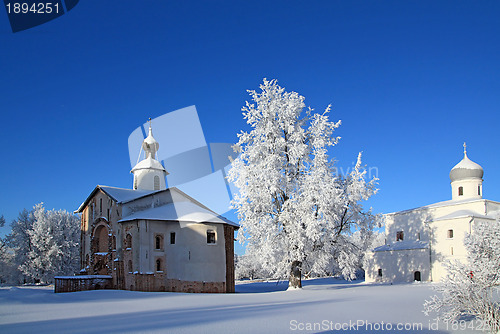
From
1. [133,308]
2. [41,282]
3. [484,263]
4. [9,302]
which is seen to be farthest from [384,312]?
[41,282]

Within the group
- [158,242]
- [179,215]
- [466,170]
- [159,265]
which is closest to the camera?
[159,265]

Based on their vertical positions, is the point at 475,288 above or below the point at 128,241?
below

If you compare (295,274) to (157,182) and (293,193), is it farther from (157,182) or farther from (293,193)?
(157,182)

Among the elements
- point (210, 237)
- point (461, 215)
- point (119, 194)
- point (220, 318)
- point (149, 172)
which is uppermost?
point (149, 172)

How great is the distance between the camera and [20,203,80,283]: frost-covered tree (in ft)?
147

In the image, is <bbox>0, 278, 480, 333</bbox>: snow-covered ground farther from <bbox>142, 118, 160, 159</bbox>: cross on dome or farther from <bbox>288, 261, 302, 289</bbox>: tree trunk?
<bbox>142, 118, 160, 159</bbox>: cross on dome

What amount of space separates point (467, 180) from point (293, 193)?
2426cm

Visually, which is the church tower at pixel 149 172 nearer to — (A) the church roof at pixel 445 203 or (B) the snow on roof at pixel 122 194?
(B) the snow on roof at pixel 122 194

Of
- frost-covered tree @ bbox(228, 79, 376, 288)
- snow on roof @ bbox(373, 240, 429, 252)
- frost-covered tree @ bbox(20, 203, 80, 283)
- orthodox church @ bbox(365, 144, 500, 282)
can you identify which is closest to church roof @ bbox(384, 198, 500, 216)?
orthodox church @ bbox(365, 144, 500, 282)

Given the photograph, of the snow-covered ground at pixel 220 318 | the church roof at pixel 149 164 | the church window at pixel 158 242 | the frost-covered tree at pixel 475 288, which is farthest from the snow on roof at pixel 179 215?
the frost-covered tree at pixel 475 288

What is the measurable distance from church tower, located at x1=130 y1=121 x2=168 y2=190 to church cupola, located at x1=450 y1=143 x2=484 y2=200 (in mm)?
28381

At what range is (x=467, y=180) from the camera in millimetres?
40625

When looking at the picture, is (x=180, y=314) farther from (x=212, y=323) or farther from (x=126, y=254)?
(x=126, y=254)

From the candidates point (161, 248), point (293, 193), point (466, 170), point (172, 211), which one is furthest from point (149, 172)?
point (466, 170)
